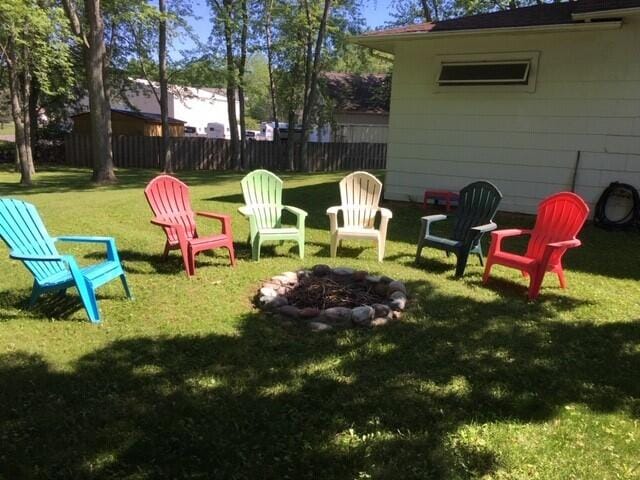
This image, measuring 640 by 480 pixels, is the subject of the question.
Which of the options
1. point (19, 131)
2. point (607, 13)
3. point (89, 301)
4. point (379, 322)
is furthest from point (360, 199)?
point (19, 131)

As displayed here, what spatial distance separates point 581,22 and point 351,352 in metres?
6.63

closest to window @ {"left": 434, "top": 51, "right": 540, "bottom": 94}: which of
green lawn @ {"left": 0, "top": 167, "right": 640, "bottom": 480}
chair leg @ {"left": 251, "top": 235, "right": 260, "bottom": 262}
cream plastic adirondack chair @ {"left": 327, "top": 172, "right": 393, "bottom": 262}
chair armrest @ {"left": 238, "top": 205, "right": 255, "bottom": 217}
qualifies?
cream plastic adirondack chair @ {"left": 327, "top": 172, "right": 393, "bottom": 262}

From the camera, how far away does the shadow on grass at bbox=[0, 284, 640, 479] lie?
2.54 metres

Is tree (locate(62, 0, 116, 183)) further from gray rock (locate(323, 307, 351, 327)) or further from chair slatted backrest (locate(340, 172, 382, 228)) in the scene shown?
gray rock (locate(323, 307, 351, 327))

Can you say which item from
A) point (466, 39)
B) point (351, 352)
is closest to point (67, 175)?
point (466, 39)

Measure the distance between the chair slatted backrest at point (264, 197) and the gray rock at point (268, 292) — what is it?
5.14 feet

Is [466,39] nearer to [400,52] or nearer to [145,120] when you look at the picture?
[400,52]

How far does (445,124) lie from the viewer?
9.19 metres

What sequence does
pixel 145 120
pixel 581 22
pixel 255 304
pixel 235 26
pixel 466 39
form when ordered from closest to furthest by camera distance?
pixel 255 304 → pixel 581 22 → pixel 466 39 → pixel 235 26 → pixel 145 120

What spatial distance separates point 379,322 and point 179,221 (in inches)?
108

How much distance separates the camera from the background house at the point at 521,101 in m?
7.80

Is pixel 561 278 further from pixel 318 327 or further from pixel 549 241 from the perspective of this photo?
pixel 318 327

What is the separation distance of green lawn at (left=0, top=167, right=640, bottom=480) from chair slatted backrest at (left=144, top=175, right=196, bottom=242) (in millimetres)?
644

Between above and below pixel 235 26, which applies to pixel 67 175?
below
